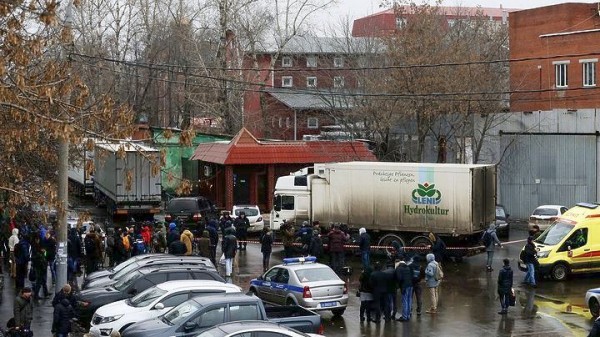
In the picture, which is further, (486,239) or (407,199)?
(407,199)

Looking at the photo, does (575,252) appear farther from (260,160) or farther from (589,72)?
(589,72)

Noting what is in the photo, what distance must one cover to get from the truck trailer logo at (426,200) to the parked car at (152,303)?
13.0 metres

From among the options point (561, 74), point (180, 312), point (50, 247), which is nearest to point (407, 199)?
point (50, 247)

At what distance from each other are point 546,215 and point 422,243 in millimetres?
11549

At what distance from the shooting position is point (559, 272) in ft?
94.5

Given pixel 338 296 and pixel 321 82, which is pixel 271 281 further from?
pixel 321 82

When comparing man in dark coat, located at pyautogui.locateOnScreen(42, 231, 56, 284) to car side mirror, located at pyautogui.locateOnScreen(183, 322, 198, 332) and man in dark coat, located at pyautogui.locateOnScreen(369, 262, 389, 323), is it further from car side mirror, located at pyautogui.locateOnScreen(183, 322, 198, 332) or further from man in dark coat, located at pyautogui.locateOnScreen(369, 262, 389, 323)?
car side mirror, located at pyautogui.locateOnScreen(183, 322, 198, 332)

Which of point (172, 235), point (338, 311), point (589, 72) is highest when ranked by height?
point (589, 72)

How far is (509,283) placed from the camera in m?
23.6

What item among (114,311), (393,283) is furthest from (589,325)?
(114,311)

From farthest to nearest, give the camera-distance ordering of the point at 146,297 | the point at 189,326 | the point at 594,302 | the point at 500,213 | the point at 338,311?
the point at 500,213 < the point at 338,311 < the point at 594,302 < the point at 146,297 < the point at 189,326

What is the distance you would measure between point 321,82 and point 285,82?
627 inches

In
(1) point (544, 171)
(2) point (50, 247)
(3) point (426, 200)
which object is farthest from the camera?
(1) point (544, 171)

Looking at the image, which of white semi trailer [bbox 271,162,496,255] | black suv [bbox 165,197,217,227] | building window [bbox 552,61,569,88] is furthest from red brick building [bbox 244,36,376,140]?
white semi trailer [bbox 271,162,496,255]
